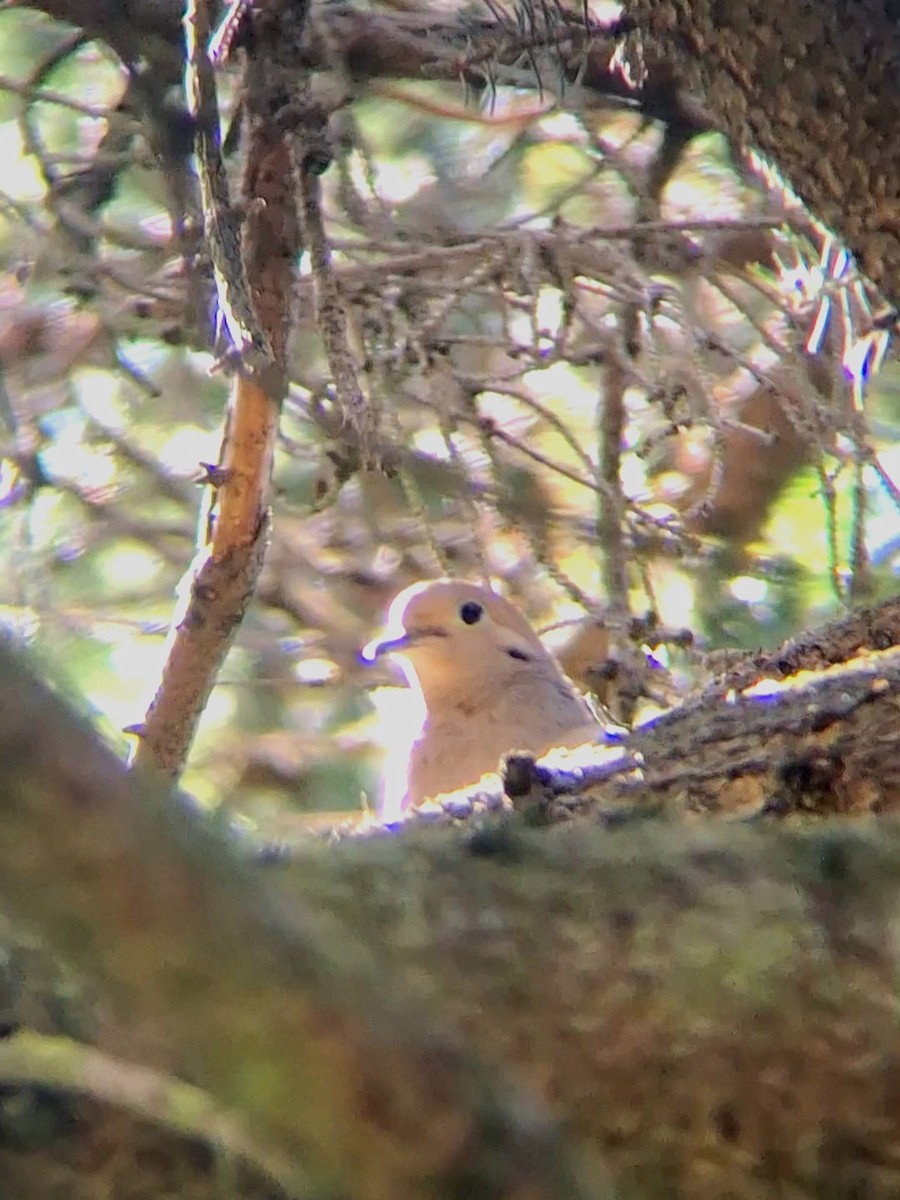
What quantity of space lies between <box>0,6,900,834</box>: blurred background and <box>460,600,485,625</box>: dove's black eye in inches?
6.4

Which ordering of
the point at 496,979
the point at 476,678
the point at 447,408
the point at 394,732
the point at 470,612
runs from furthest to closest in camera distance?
the point at 394,732 < the point at 476,678 < the point at 470,612 < the point at 447,408 < the point at 496,979

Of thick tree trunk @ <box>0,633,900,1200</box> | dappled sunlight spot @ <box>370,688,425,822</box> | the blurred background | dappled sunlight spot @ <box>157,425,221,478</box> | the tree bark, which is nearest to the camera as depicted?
thick tree trunk @ <box>0,633,900,1200</box>

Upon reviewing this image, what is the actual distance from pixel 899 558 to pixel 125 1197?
2.73m

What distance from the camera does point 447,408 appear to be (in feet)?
7.21

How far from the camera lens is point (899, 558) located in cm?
340

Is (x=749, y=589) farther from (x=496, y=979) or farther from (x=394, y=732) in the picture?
(x=496, y=979)

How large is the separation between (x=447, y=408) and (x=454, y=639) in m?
1.13

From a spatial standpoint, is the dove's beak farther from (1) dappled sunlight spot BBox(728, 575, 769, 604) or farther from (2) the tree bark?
(2) the tree bark

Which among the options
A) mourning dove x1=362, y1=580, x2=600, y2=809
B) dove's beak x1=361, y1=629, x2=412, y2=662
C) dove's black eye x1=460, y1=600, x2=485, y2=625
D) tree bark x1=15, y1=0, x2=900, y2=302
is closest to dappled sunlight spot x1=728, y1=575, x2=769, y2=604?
mourning dove x1=362, y1=580, x2=600, y2=809

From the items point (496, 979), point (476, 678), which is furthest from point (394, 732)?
point (496, 979)

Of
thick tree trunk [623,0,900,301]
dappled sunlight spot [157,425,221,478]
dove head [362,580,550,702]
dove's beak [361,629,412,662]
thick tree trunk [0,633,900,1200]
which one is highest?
dappled sunlight spot [157,425,221,478]

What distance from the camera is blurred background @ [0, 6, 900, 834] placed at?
2.30 metres

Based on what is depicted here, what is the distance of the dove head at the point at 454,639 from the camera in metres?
3.16

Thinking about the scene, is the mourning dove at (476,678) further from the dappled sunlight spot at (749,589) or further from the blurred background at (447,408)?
the dappled sunlight spot at (749,589)
